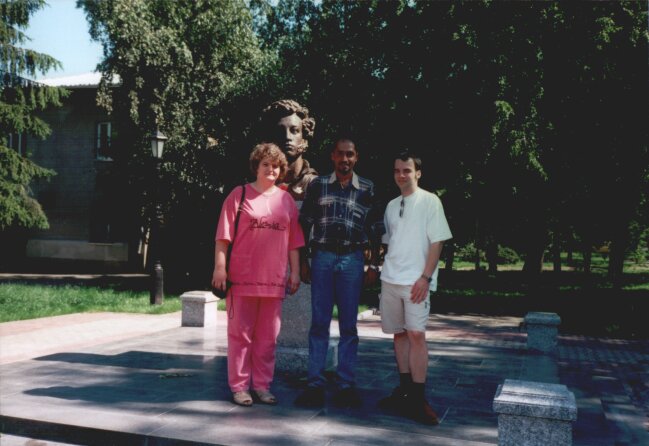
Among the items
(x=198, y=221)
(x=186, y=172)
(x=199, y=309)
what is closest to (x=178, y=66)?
(x=186, y=172)

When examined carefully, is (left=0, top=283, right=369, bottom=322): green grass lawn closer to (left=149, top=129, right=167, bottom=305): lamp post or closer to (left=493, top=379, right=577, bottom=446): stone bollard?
(left=149, top=129, right=167, bottom=305): lamp post

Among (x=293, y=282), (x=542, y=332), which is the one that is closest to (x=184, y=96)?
(x=542, y=332)

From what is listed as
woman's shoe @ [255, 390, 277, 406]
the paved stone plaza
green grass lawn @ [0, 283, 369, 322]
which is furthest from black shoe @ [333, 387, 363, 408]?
green grass lawn @ [0, 283, 369, 322]

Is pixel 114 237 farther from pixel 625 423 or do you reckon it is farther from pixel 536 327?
pixel 625 423

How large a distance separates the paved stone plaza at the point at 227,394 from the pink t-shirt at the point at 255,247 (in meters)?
1.00

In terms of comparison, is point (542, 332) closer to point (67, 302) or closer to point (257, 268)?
point (257, 268)

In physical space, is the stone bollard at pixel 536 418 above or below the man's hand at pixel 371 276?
below

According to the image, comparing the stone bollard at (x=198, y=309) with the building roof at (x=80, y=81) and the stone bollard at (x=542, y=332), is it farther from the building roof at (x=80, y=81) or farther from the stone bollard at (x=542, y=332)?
the building roof at (x=80, y=81)

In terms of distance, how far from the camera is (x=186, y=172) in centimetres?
1912

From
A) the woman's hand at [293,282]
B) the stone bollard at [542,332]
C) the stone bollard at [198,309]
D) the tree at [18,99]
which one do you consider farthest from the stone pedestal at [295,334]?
the tree at [18,99]

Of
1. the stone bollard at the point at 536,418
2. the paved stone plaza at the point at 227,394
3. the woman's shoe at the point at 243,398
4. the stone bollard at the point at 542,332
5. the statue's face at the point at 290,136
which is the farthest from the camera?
the stone bollard at the point at 542,332

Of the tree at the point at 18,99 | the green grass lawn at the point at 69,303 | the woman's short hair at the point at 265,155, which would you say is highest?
the tree at the point at 18,99

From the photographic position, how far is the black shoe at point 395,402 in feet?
15.7

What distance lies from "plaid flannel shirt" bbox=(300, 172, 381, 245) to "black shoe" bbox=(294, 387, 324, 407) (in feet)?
4.04
